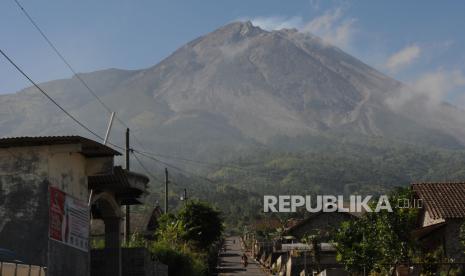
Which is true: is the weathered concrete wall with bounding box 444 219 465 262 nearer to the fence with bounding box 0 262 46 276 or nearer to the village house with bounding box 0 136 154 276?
the village house with bounding box 0 136 154 276

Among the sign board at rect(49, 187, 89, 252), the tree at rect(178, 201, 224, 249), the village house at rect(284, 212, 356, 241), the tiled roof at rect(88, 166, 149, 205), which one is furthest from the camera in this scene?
the village house at rect(284, 212, 356, 241)

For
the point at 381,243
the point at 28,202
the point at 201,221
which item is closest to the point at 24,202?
the point at 28,202

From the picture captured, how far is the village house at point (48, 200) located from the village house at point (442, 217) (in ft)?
75.3

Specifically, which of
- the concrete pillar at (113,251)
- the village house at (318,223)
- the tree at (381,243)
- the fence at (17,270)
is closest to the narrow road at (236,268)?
the village house at (318,223)

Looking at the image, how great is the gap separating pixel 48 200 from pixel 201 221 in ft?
114

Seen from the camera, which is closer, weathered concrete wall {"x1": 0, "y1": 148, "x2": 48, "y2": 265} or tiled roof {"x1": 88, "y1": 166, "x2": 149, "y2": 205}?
weathered concrete wall {"x1": 0, "y1": 148, "x2": 48, "y2": 265}

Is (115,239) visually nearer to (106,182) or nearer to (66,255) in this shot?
(106,182)

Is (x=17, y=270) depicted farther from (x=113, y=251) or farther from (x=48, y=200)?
(x=113, y=251)

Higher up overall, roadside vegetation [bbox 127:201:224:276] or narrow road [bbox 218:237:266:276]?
roadside vegetation [bbox 127:201:224:276]

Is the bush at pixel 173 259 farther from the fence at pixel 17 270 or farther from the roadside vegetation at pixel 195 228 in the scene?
the fence at pixel 17 270

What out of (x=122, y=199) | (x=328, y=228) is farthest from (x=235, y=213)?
(x=122, y=199)

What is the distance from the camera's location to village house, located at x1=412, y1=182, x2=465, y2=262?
36.1m

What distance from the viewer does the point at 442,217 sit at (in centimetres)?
3631

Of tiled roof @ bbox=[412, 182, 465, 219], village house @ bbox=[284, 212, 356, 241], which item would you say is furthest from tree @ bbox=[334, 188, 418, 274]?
village house @ bbox=[284, 212, 356, 241]
